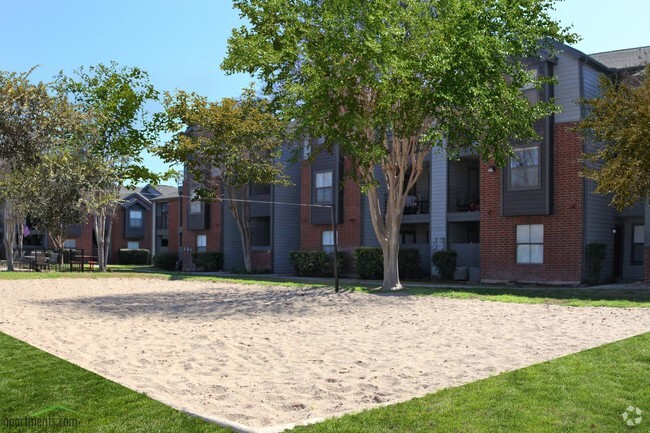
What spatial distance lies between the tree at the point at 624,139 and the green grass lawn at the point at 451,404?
37.0 ft

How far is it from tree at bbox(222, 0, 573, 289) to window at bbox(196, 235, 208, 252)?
24913 millimetres

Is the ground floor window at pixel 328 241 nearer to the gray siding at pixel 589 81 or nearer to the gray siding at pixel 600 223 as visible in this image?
the gray siding at pixel 600 223

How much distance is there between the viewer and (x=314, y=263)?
35.2 metres

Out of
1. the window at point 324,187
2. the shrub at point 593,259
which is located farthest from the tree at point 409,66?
the window at point 324,187

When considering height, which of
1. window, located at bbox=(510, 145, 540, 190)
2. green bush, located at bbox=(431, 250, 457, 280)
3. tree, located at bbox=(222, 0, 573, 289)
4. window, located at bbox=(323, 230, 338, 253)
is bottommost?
green bush, located at bbox=(431, 250, 457, 280)

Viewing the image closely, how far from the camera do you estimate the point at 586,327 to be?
1246cm

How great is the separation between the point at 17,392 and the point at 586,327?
975 centimetres

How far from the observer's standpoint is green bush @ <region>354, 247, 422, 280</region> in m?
31.1

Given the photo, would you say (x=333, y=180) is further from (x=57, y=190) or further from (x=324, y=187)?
(x=57, y=190)

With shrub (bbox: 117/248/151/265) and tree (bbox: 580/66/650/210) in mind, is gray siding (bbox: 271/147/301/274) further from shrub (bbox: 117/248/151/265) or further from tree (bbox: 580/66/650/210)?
shrub (bbox: 117/248/151/265)

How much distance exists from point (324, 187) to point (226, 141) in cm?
601

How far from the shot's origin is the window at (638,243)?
1088 inches

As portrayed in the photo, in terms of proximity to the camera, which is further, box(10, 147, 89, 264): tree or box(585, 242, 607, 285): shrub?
box(10, 147, 89, 264): tree

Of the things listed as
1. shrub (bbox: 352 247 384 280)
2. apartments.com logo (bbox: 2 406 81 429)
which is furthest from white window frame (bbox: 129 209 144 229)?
→ apartments.com logo (bbox: 2 406 81 429)
